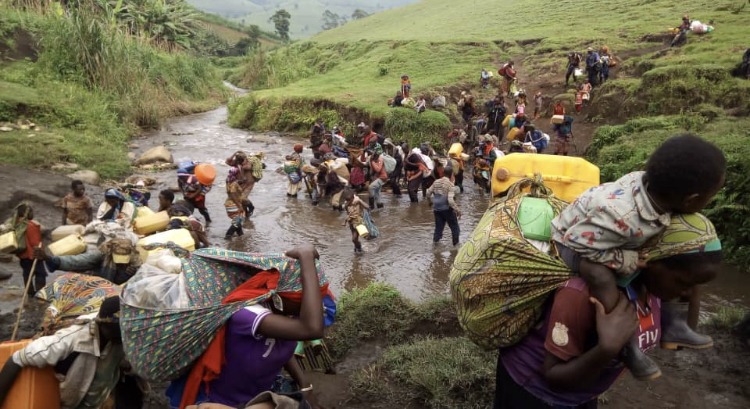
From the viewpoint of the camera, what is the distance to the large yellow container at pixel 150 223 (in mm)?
6441

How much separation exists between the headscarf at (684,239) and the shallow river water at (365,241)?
5102 mm

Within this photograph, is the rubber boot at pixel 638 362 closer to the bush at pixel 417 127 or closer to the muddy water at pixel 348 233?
the muddy water at pixel 348 233

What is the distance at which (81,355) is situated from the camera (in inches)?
101

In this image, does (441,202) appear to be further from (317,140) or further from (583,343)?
(317,140)

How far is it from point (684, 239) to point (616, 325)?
34 cm

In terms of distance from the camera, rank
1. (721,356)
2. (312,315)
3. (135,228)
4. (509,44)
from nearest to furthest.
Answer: (312,315) → (721,356) → (135,228) → (509,44)

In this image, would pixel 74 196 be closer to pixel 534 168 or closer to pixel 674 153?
pixel 534 168

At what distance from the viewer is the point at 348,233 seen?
9.28m

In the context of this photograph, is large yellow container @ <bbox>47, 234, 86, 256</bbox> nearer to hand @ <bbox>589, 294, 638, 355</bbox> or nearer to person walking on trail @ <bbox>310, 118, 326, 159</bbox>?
hand @ <bbox>589, 294, 638, 355</bbox>

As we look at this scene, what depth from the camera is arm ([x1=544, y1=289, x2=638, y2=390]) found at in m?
1.50

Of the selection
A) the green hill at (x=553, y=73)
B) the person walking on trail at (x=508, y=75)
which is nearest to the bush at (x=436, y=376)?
the green hill at (x=553, y=73)

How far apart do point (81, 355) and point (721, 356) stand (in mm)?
4489

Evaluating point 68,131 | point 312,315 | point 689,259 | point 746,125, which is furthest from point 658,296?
point 68,131

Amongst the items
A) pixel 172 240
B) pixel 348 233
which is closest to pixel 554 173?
pixel 172 240
